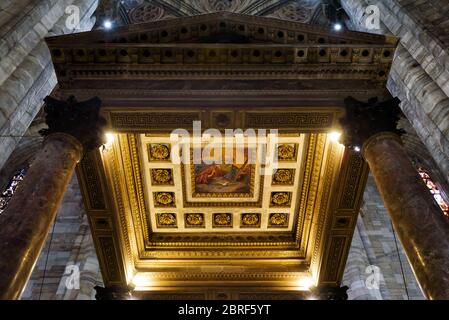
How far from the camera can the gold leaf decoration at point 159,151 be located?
24.3 ft

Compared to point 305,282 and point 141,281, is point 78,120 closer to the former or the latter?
point 141,281

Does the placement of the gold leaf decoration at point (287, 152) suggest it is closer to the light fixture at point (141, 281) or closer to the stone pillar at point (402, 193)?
the stone pillar at point (402, 193)

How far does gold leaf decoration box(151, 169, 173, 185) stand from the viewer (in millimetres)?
7770

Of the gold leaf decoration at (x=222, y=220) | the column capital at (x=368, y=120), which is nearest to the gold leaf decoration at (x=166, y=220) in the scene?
the gold leaf decoration at (x=222, y=220)

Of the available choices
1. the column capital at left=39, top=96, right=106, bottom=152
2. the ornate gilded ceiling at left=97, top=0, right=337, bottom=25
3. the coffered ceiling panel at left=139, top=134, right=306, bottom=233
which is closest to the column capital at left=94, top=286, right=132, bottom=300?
the coffered ceiling panel at left=139, top=134, right=306, bottom=233

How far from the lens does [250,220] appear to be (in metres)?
8.70

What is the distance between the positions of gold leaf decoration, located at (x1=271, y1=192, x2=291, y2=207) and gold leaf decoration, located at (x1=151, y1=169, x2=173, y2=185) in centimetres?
218

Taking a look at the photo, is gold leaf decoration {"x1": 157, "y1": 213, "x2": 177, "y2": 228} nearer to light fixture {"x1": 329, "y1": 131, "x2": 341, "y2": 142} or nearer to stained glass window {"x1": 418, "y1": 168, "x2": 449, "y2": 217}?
light fixture {"x1": 329, "y1": 131, "x2": 341, "y2": 142}

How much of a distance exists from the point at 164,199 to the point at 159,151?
1.26 metres

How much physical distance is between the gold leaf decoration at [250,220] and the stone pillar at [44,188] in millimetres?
3952

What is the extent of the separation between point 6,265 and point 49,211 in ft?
2.84

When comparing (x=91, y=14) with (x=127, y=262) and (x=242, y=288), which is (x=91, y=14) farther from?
(x=242, y=288)

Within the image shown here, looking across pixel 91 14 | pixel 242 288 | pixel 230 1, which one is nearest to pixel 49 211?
pixel 242 288

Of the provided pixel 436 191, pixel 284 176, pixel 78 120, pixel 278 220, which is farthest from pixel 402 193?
pixel 436 191
